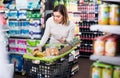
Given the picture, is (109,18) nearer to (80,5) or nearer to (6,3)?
(6,3)

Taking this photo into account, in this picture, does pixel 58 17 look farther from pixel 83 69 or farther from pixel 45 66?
pixel 83 69

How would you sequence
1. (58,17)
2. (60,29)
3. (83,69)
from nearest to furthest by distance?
1. (58,17)
2. (60,29)
3. (83,69)

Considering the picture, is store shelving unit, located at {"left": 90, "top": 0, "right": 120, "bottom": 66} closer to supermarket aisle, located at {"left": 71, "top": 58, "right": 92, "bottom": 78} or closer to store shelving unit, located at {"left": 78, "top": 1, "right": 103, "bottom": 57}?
supermarket aisle, located at {"left": 71, "top": 58, "right": 92, "bottom": 78}

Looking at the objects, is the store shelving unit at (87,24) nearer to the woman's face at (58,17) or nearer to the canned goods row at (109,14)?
the woman's face at (58,17)

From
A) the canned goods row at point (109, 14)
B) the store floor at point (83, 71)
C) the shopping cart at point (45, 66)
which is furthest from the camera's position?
the store floor at point (83, 71)

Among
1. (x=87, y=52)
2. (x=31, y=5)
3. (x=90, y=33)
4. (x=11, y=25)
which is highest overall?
(x=31, y=5)

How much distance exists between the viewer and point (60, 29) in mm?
5004

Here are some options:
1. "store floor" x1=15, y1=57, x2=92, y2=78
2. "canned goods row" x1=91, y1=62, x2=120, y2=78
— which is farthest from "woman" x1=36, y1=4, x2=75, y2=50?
"canned goods row" x1=91, y1=62, x2=120, y2=78

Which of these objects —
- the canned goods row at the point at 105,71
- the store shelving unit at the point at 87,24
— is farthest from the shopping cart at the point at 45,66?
the store shelving unit at the point at 87,24

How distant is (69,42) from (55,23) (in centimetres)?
53

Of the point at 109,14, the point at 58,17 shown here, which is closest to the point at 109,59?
the point at 109,14

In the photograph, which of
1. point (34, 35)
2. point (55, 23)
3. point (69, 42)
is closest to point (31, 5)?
point (34, 35)

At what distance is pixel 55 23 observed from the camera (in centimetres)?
502

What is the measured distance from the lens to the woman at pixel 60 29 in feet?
16.1
